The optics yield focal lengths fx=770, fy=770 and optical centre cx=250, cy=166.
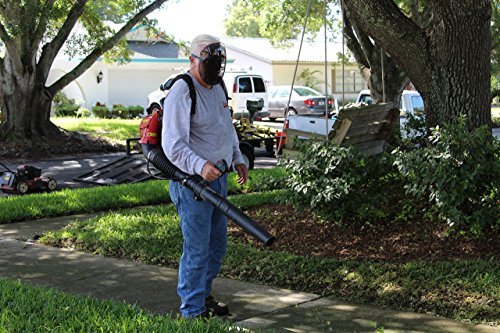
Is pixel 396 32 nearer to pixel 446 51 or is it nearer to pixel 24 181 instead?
pixel 446 51

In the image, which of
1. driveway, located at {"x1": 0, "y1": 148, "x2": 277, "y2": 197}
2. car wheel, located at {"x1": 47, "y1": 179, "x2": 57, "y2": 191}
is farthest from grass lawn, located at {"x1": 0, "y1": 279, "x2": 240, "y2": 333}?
driveway, located at {"x1": 0, "y1": 148, "x2": 277, "y2": 197}

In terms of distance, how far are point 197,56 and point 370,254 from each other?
2.75m

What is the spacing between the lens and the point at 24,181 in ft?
42.5

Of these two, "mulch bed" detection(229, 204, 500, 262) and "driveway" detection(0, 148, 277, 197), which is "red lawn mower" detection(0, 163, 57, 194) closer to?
"driveway" detection(0, 148, 277, 197)

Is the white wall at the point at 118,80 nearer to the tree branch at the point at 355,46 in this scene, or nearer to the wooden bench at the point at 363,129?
the tree branch at the point at 355,46

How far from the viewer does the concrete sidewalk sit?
5.35 metres

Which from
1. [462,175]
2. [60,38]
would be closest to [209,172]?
[462,175]

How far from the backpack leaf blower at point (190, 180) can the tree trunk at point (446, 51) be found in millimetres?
3419

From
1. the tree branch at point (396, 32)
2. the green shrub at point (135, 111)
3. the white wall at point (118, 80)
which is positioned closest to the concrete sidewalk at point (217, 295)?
the tree branch at point (396, 32)

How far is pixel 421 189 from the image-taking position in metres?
7.02

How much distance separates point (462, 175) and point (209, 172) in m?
2.76

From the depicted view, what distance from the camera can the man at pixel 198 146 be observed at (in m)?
5.18

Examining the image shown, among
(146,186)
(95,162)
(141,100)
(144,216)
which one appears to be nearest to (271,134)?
(95,162)

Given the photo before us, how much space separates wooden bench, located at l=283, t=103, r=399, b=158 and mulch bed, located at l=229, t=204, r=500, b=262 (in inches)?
37.1
